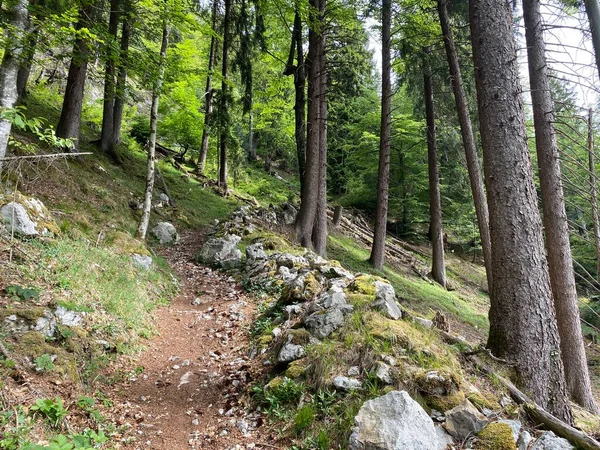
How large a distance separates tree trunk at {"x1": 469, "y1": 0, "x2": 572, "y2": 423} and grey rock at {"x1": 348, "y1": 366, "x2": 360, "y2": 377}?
1845 mm

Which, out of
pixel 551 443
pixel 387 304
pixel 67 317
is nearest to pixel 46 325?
pixel 67 317

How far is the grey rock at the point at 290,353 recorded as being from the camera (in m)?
4.32

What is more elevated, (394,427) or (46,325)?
(394,427)

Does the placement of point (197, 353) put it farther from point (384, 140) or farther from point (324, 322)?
point (384, 140)

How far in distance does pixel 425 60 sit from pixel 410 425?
13.0 m

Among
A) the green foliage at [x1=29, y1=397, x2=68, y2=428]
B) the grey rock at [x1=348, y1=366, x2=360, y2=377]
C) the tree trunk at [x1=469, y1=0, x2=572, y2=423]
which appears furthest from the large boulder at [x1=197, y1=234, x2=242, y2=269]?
the tree trunk at [x1=469, y1=0, x2=572, y2=423]

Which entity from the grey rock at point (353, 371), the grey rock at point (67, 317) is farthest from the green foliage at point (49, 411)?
the grey rock at point (353, 371)

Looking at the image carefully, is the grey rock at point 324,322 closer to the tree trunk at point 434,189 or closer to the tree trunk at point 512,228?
the tree trunk at point 512,228

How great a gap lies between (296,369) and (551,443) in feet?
7.73

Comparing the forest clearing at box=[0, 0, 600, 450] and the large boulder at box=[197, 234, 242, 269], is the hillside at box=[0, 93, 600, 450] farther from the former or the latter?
the large boulder at box=[197, 234, 242, 269]

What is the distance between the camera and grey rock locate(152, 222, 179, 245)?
10719 millimetres

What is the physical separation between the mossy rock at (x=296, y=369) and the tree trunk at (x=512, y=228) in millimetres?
2345

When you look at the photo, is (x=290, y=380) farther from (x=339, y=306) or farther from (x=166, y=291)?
(x=166, y=291)

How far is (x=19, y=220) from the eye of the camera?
18.4ft
